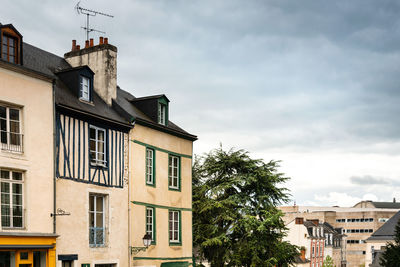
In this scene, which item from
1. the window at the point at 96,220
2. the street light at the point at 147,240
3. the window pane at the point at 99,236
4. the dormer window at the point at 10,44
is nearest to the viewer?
the dormer window at the point at 10,44

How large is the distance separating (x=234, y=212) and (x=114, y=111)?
13.2 metres

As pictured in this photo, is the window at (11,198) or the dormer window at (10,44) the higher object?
the dormer window at (10,44)

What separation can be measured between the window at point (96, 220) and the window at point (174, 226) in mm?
4637

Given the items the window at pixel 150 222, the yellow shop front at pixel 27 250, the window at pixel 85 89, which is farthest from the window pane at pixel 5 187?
the window at pixel 150 222

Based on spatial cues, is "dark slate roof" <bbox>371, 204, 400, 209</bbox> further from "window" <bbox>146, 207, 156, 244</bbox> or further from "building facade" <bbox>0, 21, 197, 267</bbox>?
"window" <bbox>146, 207, 156, 244</bbox>

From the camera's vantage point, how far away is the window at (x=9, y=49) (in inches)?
642

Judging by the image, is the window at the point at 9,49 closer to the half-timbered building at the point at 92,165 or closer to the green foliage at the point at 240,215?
the half-timbered building at the point at 92,165

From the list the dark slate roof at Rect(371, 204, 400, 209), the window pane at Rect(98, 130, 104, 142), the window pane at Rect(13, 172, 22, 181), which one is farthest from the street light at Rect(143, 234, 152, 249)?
the dark slate roof at Rect(371, 204, 400, 209)

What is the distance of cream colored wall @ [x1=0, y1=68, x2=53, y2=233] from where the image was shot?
50.7 feet

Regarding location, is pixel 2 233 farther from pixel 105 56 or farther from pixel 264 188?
pixel 264 188

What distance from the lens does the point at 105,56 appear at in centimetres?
2125

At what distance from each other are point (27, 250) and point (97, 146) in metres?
4.84

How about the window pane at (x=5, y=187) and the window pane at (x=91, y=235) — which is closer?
the window pane at (x=5, y=187)

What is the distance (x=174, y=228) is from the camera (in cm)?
2339
